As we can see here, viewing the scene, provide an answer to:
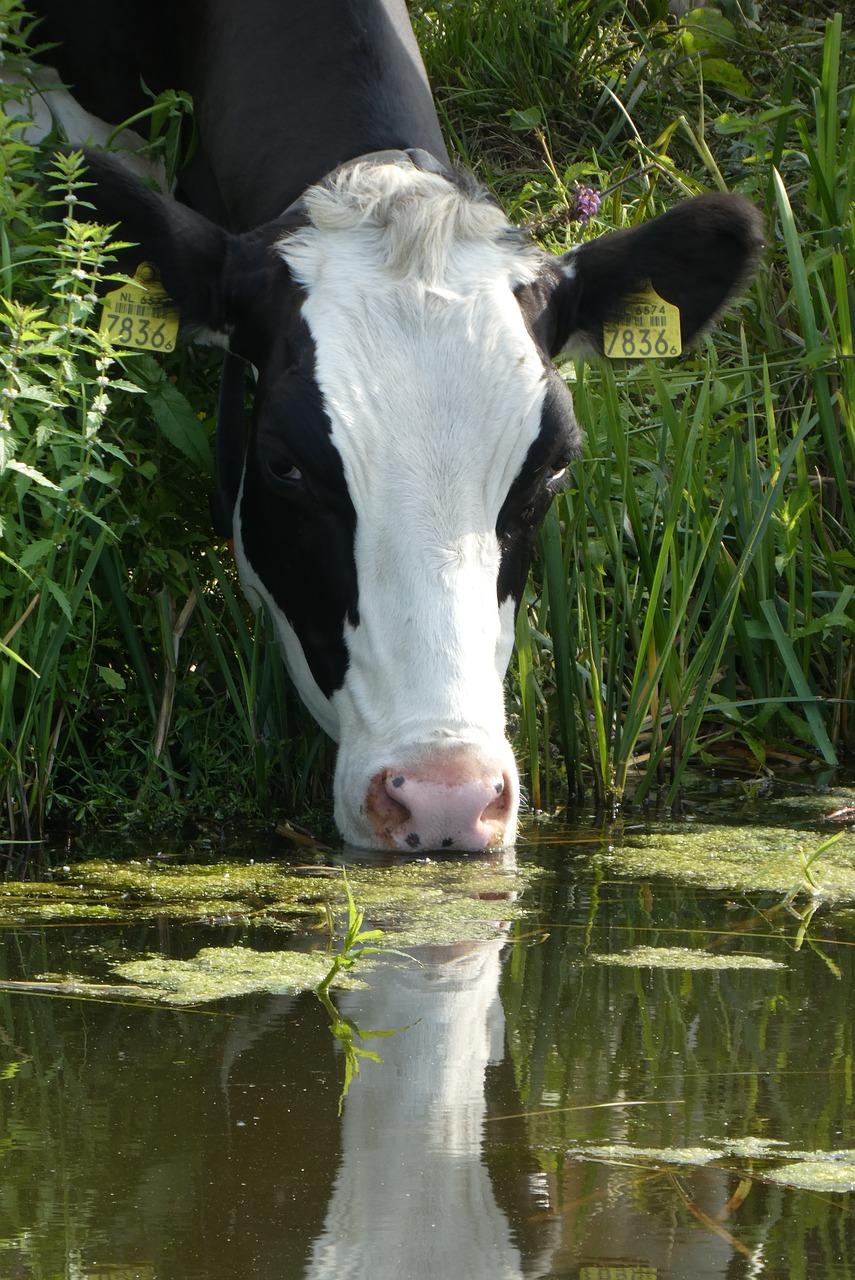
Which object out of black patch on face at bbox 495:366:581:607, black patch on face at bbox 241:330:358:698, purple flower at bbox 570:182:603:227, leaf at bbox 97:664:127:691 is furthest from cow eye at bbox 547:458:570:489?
purple flower at bbox 570:182:603:227

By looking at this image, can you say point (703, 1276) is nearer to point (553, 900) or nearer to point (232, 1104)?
point (232, 1104)

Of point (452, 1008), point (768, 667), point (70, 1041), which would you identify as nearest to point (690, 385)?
point (768, 667)

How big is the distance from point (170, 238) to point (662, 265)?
1158 millimetres

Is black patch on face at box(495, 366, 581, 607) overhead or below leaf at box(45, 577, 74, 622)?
overhead

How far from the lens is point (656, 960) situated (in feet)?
7.98

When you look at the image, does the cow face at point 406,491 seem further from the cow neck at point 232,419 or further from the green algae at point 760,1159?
the green algae at point 760,1159

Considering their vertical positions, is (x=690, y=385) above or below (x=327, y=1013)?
above

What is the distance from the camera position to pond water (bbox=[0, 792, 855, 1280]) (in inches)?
57.4

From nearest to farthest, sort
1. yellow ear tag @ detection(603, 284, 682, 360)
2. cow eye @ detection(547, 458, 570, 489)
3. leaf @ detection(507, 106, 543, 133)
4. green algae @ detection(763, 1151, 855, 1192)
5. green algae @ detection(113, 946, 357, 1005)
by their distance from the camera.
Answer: green algae @ detection(763, 1151, 855, 1192), green algae @ detection(113, 946, 357, 1005), cow eye @ detection(547, 458, 570, 489), yellow ear tag @ detection(603, 284, 682, 360), leaf @ detection(507, 106, 543, 133)

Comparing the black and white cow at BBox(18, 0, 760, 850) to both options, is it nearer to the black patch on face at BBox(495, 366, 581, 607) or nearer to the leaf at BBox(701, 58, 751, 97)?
the black patch on face at BBox(495, 366, 581, 607)

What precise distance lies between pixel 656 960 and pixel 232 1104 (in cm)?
84

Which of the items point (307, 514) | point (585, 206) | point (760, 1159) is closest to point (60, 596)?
A: point (307, 514)

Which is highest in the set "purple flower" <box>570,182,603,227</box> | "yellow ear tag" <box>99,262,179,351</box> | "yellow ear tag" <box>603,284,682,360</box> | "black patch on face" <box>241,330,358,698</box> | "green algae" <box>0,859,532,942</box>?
"purple flower" <box>570,182,603,227</box>

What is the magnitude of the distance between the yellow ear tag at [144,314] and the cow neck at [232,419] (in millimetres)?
156
